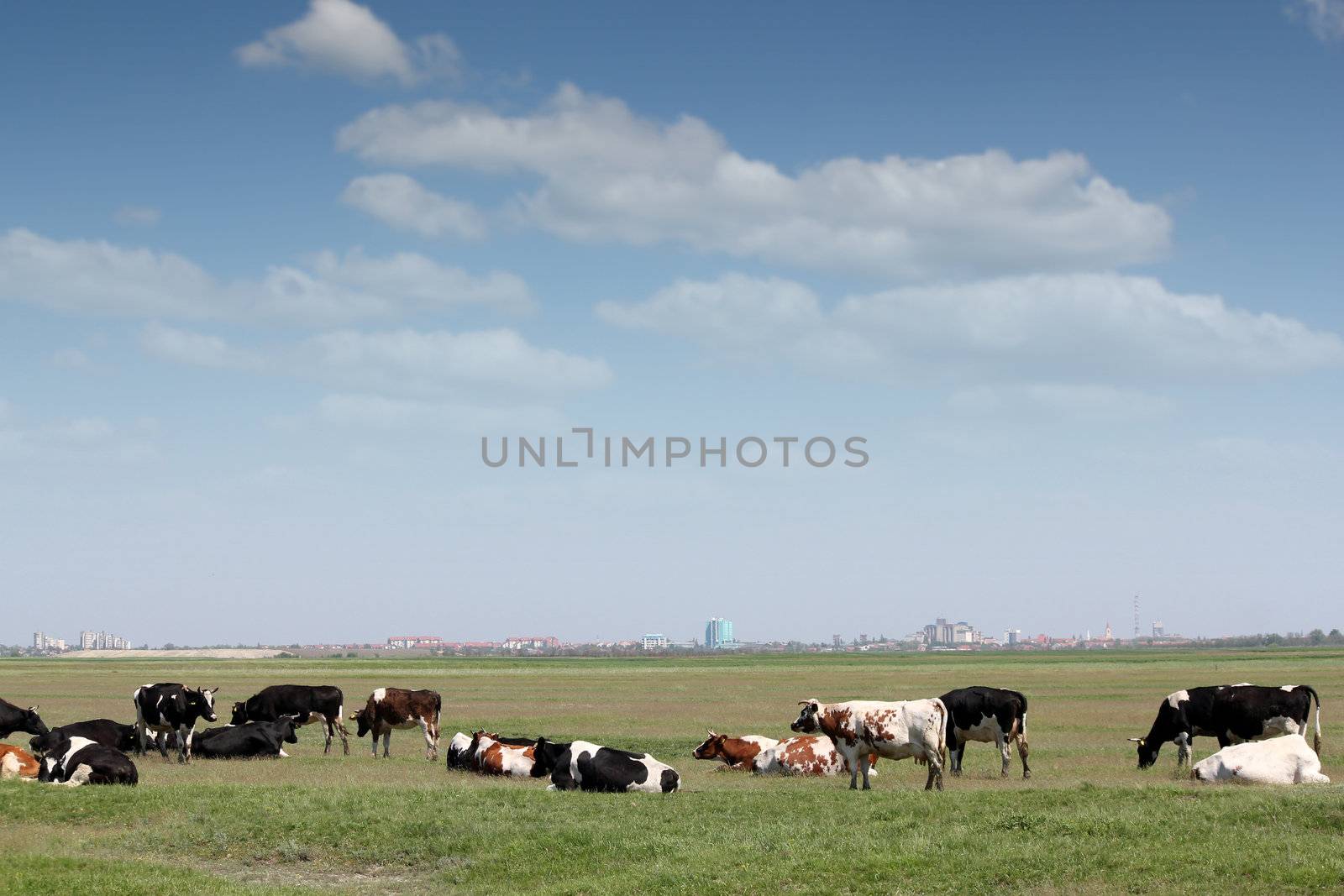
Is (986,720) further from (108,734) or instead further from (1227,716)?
(108,734)

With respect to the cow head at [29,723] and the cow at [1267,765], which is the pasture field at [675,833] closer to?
the cow at [1267,765]

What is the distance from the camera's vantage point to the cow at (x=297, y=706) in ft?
107

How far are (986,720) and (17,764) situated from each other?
66.4 ft

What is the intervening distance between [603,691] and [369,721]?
40816 mm

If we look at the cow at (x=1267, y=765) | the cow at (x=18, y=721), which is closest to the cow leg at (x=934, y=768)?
the cow at (x=1267, y=765)

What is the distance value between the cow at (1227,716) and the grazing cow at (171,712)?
22298 millimetres

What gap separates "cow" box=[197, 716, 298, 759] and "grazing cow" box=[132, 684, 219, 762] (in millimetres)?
526

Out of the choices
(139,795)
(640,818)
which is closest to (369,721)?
(139,795)

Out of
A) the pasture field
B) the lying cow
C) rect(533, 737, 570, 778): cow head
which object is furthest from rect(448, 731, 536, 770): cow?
the lying cow

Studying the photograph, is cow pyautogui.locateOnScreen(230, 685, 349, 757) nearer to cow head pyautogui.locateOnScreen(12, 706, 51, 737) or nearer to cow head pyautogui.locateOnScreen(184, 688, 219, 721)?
cow head pyautogui.locateOnScreen(184, 688, 219, 721)

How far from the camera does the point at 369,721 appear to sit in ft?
102

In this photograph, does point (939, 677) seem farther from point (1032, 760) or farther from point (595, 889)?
point (595, 889)

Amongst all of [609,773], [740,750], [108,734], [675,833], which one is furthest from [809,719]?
[108,734]

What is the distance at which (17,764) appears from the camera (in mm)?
24062
